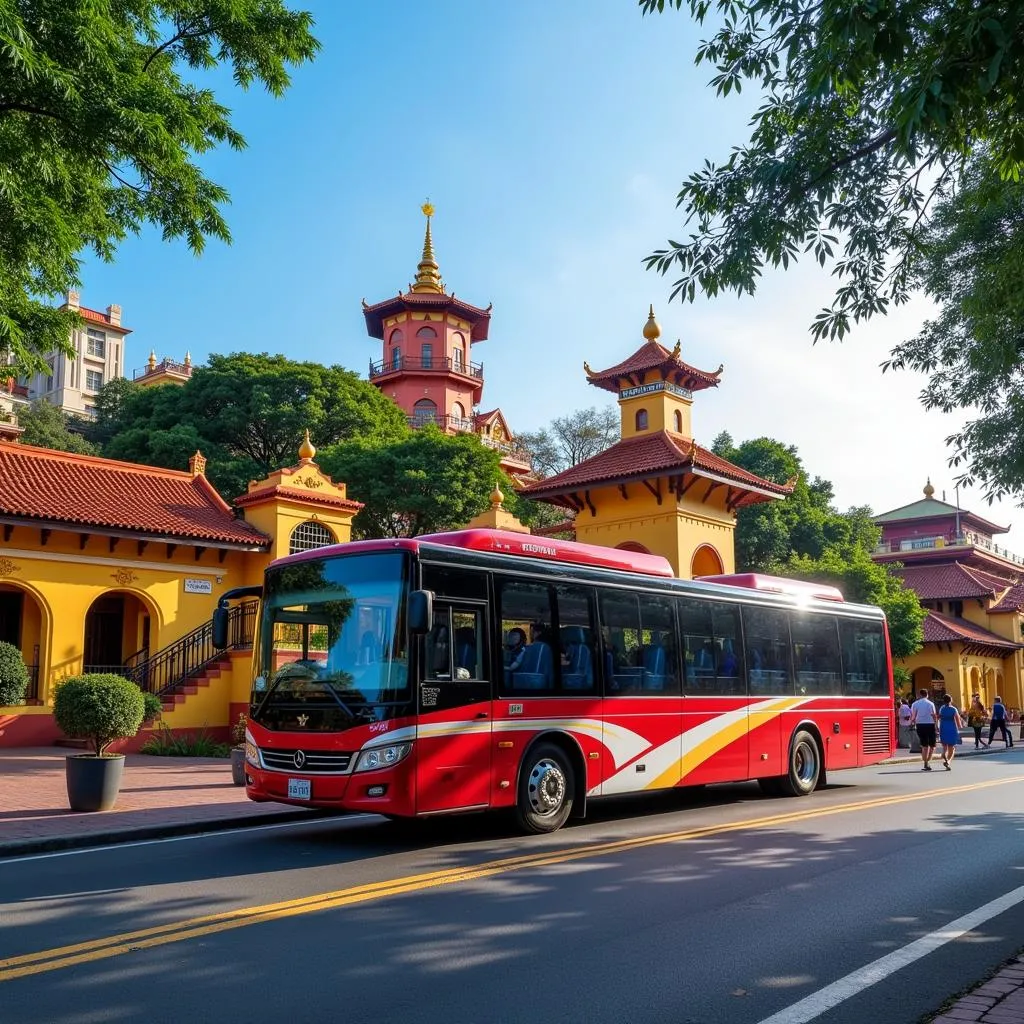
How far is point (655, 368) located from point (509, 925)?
78.4 feet

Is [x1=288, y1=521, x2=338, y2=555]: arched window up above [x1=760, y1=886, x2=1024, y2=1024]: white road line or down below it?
above

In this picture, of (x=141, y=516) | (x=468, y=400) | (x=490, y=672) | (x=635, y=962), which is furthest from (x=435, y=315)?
(x=635, y=962)

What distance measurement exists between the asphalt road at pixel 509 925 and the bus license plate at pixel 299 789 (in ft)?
1.77

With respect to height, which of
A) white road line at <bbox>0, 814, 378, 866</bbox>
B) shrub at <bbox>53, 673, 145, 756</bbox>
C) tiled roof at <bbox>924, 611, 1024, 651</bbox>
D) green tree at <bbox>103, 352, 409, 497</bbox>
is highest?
green tree at <bbox>103, 352, 409, 497</bbox>

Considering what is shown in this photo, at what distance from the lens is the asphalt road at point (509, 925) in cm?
510

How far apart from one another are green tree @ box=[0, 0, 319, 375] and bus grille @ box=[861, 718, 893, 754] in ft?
41.8

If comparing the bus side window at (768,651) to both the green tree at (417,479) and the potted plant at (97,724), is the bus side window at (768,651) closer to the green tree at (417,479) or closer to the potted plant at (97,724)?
the potted plant at (97,724)

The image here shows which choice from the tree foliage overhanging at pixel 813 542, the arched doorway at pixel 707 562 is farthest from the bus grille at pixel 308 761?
the tree foliage overhanging at pixel 813 542

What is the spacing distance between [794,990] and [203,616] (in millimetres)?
21568

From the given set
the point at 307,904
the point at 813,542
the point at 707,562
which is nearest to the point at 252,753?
the point at 307,904

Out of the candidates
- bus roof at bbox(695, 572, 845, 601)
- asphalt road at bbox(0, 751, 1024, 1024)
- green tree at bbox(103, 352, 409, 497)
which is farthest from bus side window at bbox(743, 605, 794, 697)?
green tree at bbox(103, 352, 409, 497)

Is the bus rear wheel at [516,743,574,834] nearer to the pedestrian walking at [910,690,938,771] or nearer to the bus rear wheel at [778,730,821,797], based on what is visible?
the bus rear wheel at [778,730,821,797]

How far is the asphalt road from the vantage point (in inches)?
201

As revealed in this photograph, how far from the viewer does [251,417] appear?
45500 millimetres
